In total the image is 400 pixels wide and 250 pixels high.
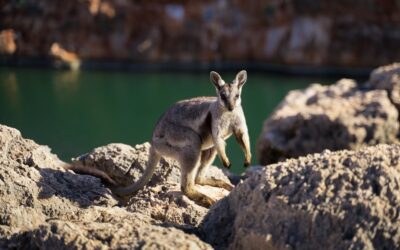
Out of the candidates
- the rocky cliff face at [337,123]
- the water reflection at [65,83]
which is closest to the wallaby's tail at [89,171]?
the rocky cliff face at [337,123]

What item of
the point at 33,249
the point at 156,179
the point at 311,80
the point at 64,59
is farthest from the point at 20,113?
the point at 33,249

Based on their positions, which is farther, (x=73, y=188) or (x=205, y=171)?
(x=205, y=171)

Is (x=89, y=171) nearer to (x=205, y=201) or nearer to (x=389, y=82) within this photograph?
(x=205, y=201)

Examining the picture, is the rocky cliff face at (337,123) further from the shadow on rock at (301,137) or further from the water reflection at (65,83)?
the water reflection at (65,83)

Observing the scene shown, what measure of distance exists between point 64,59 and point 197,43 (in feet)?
22.9

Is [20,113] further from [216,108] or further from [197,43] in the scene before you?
[216,108]

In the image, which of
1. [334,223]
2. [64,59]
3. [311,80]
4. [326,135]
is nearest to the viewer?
[334,223]

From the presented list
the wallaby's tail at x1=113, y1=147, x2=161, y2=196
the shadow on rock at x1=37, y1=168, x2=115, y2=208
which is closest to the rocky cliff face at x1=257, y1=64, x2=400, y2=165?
the wallaby's tail at x1=113, y1=147, x2=161, y2=196

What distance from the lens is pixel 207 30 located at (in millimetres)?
38062

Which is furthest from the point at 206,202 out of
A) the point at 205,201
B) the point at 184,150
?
the point at 184,150

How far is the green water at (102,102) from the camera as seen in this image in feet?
66.1

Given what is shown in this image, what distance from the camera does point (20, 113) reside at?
23.8 m

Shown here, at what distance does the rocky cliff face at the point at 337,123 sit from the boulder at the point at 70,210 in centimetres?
622

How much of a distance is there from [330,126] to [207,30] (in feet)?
86.2
